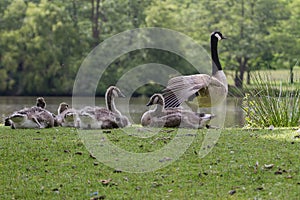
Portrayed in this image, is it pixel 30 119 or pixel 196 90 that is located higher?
pixel 196 90

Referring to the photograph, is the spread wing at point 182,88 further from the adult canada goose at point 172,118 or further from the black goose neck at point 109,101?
the black goose neck at point 109,101

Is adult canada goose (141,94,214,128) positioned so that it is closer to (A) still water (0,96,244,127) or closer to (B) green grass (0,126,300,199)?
(A) still water (0,96,244,127)

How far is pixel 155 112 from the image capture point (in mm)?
13398

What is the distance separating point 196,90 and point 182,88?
0.31 meters

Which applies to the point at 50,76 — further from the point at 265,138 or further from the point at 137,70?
the point at 265,138


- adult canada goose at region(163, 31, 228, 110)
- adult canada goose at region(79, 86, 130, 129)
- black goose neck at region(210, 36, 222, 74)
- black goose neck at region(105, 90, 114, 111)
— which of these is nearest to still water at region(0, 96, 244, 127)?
black goose neck at region(210, 36, 222, 74)

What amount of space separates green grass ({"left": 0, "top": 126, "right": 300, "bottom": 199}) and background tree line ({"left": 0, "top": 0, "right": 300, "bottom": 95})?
31.4 metres

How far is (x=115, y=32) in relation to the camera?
1978 inches

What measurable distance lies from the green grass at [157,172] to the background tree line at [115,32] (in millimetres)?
31407

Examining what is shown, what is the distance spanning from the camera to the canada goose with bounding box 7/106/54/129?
12906 millimetres

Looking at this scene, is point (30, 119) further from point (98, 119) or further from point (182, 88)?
point (182, 88)

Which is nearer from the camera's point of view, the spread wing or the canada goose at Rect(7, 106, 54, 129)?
the spread wing

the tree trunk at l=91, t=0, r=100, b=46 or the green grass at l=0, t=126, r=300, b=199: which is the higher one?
the tree trunk at l=91, t=0, r=100, b=46

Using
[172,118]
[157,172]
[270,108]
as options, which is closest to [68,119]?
[172,118]
